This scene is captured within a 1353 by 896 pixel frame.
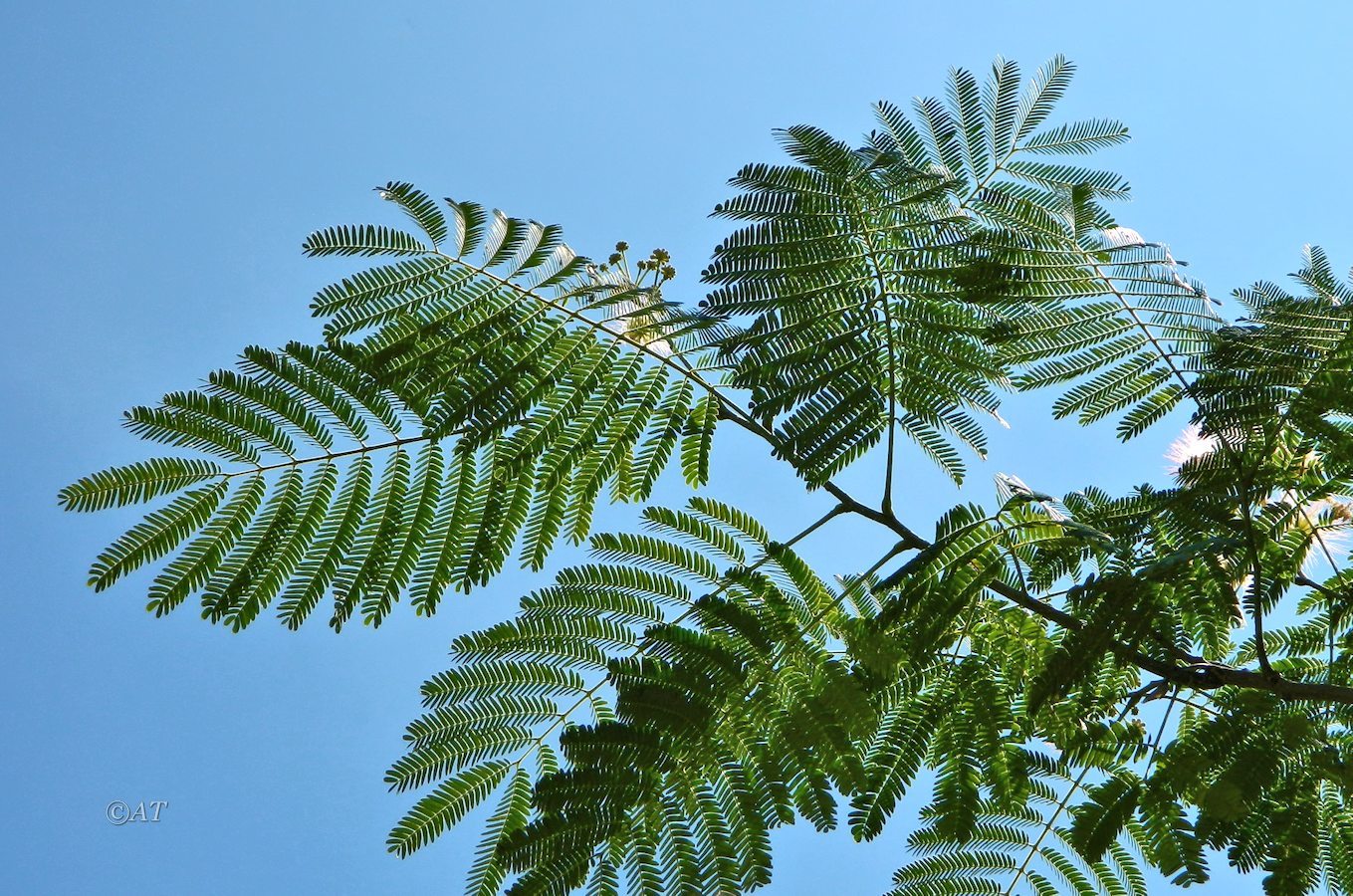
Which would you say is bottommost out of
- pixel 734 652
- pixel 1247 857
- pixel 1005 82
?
pixel 1247 857

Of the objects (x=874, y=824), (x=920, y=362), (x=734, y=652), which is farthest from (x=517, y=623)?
(x=920, y=362)

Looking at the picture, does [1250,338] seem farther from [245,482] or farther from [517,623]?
[245,482]

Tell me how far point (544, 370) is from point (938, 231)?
112 cm

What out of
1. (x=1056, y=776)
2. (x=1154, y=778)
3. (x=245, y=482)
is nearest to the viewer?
(x=1154, y=778)

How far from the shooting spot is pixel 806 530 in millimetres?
3232

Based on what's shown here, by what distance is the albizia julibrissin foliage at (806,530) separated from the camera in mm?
3039

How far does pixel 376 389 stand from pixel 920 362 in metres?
1.49

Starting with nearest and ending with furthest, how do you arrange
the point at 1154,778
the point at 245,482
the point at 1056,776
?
the point at 1154,778, the point at 245,482, the point at 1056,776

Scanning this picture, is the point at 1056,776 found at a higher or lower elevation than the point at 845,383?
lower

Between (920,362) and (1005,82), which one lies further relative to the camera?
(1005,82)

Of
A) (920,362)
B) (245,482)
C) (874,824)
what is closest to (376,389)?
(245,482)

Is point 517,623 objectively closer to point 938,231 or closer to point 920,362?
point 920,362

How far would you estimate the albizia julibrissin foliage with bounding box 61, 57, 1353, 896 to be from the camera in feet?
9.97

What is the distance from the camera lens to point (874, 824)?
124 inches
